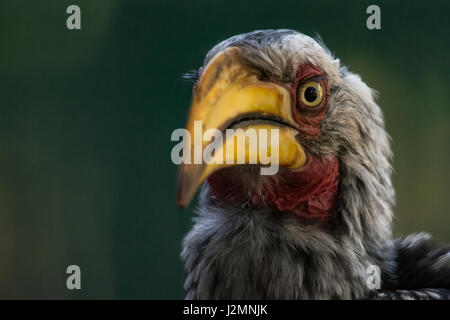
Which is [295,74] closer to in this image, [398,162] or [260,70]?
[260,70]

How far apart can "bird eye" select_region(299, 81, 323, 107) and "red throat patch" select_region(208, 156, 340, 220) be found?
18 centimetres

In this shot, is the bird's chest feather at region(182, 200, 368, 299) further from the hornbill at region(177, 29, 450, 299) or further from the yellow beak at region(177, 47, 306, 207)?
the yellow beak at region(177, 47, 306, 207)

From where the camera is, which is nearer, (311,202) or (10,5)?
(311,202)

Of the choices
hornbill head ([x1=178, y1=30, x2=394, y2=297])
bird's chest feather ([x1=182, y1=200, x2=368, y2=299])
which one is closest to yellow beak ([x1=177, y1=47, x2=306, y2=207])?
hornbill head ([x1=178, y1=30, x2=394, y2=297])

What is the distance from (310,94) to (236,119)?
1.12ft

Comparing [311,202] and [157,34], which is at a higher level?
[157,34]

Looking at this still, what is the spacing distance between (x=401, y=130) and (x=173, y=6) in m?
1.48

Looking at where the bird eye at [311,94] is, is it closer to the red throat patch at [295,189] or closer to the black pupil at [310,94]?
the black pupil at [310,94]

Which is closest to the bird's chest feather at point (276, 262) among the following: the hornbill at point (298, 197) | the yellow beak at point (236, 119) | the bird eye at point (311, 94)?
the hornbill at point (298, 197)

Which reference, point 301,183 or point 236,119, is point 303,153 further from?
point 236,119

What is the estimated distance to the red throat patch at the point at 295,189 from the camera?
74.4 inches
